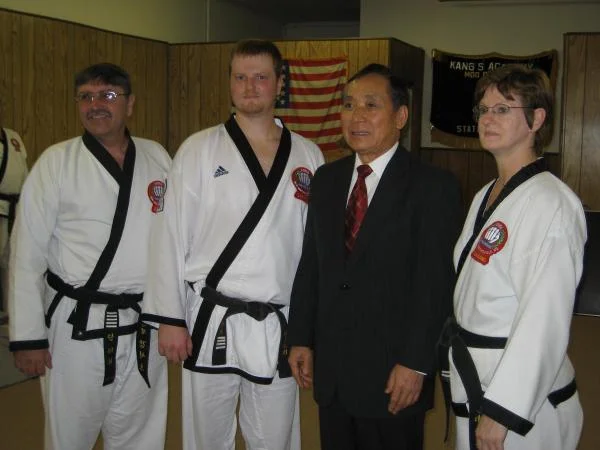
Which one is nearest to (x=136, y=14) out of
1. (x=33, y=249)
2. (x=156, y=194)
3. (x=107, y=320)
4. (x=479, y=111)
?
(x=156, y=194)

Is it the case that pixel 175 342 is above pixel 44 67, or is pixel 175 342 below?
below

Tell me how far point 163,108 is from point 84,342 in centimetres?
615

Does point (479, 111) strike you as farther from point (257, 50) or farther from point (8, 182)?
point (8, 182)

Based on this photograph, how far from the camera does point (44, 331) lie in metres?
2.35

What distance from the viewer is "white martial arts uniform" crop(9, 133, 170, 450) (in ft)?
7.65

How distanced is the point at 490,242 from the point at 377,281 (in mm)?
342

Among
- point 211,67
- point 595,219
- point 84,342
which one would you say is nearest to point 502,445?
point 84,342

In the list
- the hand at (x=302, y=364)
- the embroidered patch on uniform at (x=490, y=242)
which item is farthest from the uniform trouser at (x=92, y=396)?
the embroidered patch on uniform at (x=490, y=242)

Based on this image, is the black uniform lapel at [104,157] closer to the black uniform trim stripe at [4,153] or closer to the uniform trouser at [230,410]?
the uniform trouser at [230,410]

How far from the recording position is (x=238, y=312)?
2.22m

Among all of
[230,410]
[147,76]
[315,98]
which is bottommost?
[230,410]

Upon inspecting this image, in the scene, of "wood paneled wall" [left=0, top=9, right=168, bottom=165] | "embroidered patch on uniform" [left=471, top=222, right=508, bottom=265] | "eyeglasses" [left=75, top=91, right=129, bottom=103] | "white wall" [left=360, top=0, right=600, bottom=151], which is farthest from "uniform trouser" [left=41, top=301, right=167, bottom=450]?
"white wall" [left=360, top=0, right=600, bottom=151]

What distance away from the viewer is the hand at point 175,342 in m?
2.25

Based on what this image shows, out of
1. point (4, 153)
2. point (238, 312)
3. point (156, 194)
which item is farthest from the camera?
point (4, 153)
